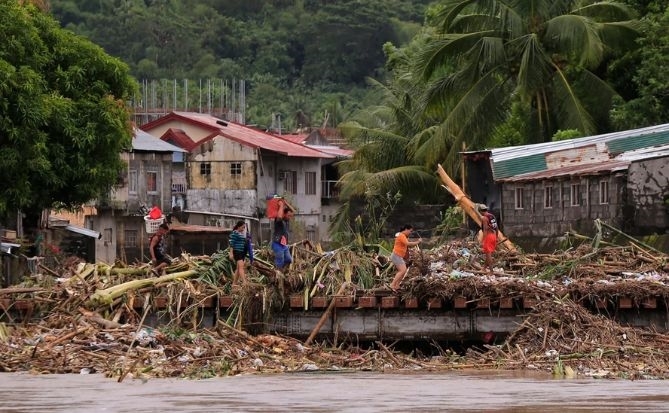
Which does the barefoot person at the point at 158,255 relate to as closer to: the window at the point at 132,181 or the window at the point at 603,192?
the window at the point at 603,192

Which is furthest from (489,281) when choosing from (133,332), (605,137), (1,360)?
(605,137)

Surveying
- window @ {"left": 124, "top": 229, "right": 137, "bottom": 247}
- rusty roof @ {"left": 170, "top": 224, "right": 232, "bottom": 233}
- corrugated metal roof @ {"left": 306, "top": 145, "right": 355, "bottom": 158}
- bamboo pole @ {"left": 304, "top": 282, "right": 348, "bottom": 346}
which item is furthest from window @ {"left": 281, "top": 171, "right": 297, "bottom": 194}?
bamboo pole @ {"left": 304, "top": 282, "right": 348, "bottom": 346}

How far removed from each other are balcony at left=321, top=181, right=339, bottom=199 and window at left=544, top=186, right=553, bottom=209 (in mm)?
37688

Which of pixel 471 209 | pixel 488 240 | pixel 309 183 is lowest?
pixel 488 240

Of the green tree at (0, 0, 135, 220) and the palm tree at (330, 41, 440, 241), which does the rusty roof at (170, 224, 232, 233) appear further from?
the green tree at (0, 0, 135, 220)

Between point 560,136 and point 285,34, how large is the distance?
71751mm

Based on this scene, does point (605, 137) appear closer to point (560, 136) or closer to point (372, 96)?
point (560, 136)

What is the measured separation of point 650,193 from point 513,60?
8.95m

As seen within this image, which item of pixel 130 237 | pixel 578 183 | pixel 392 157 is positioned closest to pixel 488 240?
pixel 578 183

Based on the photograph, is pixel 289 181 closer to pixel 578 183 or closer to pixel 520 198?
pixel 520 198

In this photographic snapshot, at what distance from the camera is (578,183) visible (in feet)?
119

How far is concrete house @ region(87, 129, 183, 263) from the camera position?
197ft

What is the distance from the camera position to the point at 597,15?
140 ft

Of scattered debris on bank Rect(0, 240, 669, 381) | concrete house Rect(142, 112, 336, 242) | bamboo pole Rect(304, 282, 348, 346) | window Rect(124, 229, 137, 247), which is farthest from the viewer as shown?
concrete house Rect(142, 112, 336, 242)
